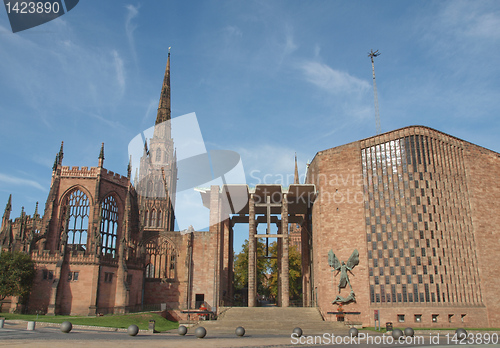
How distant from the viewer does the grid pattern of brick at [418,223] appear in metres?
37.7

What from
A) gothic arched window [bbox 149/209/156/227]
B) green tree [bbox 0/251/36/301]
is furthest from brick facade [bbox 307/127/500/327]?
gothic arched window [bbox 149/209/156/227]

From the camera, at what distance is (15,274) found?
35.8 metres

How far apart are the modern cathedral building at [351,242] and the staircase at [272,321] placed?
8.79ft

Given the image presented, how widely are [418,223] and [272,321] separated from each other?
54.3 ft

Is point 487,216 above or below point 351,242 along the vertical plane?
above

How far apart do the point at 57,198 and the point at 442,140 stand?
138 ft

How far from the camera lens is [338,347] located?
1967 cm

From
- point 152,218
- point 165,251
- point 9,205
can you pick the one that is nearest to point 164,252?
point 165,251

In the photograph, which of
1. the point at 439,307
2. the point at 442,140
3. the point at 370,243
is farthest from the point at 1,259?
the point at 442,140

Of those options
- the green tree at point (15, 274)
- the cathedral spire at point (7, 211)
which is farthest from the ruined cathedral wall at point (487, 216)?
the cathedral spire at point (7, 211)

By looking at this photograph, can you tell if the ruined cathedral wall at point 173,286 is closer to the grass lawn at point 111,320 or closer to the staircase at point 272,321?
the grass lawn at point 111,320

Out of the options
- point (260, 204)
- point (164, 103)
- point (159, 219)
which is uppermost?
point (164, 103)

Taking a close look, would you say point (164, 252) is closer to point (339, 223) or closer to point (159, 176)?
point (339, 223)

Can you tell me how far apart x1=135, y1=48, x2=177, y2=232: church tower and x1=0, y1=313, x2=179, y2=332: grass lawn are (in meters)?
36.0
